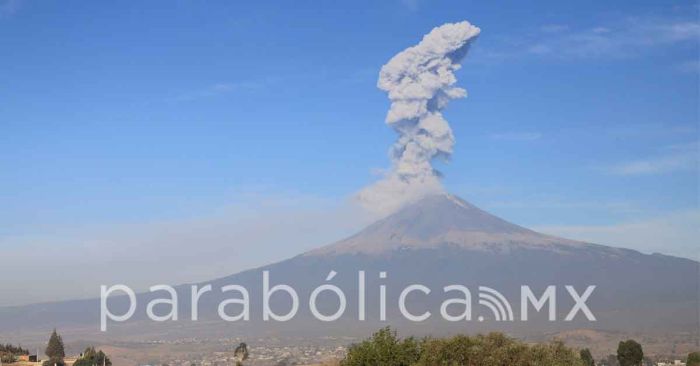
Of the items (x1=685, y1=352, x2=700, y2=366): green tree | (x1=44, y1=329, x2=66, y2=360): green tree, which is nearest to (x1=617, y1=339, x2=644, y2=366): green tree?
(x1=685, y1=352, x2=700, y2=366): green tree

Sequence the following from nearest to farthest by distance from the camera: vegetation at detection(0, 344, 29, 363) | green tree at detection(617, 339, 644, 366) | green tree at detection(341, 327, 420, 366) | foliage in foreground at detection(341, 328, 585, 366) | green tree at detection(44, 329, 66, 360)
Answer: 1. foliage in foreground at detection(341, 328, 585, 366)
2. green tree at detection(341, 327, 420, 366)
3. vegetation at detection(0, 344, 29, 363)
4. green tree at detection(44, 329, 66, 360)
5. green tree at detection(617, 339, 644, 366)

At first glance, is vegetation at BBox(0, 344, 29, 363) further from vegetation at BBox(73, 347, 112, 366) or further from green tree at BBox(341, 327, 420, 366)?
green tree at BBox(341, 327, 420, 366)

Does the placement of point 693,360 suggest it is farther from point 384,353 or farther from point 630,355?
point 384,353

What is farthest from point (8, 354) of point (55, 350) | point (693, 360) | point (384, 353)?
point (693, 360)

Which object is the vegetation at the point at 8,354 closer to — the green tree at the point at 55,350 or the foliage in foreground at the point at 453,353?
the green tree at the point at 55,350

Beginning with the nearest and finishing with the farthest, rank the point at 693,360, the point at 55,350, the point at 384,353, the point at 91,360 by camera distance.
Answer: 1. the point at 384,353
2. the point at 693,360
3. the point at 91,360
4. the point at 55,350

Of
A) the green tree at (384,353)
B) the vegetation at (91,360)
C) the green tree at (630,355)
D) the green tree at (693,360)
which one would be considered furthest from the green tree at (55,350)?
the green tree at (693,360)

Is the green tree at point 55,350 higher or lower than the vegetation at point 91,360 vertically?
higher

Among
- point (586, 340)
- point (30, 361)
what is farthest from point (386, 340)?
point (586, 340)

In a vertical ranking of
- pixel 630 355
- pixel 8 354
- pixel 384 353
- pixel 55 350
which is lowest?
pixel 630 355
